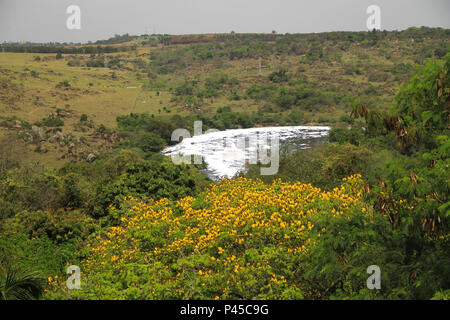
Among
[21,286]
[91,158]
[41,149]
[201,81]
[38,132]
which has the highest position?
[201,81]

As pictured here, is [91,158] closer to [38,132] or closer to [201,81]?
[38,132]

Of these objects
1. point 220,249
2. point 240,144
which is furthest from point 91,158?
point 220,249

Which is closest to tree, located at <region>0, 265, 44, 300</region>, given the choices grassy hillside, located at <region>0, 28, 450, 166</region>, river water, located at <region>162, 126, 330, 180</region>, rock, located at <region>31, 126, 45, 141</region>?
river water, located at <region>162, 126, 330, 180</region>

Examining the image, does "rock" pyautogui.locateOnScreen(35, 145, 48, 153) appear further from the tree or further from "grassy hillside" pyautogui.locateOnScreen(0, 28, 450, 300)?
the tree

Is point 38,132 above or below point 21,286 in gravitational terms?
above

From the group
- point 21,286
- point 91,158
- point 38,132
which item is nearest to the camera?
point 21,286
